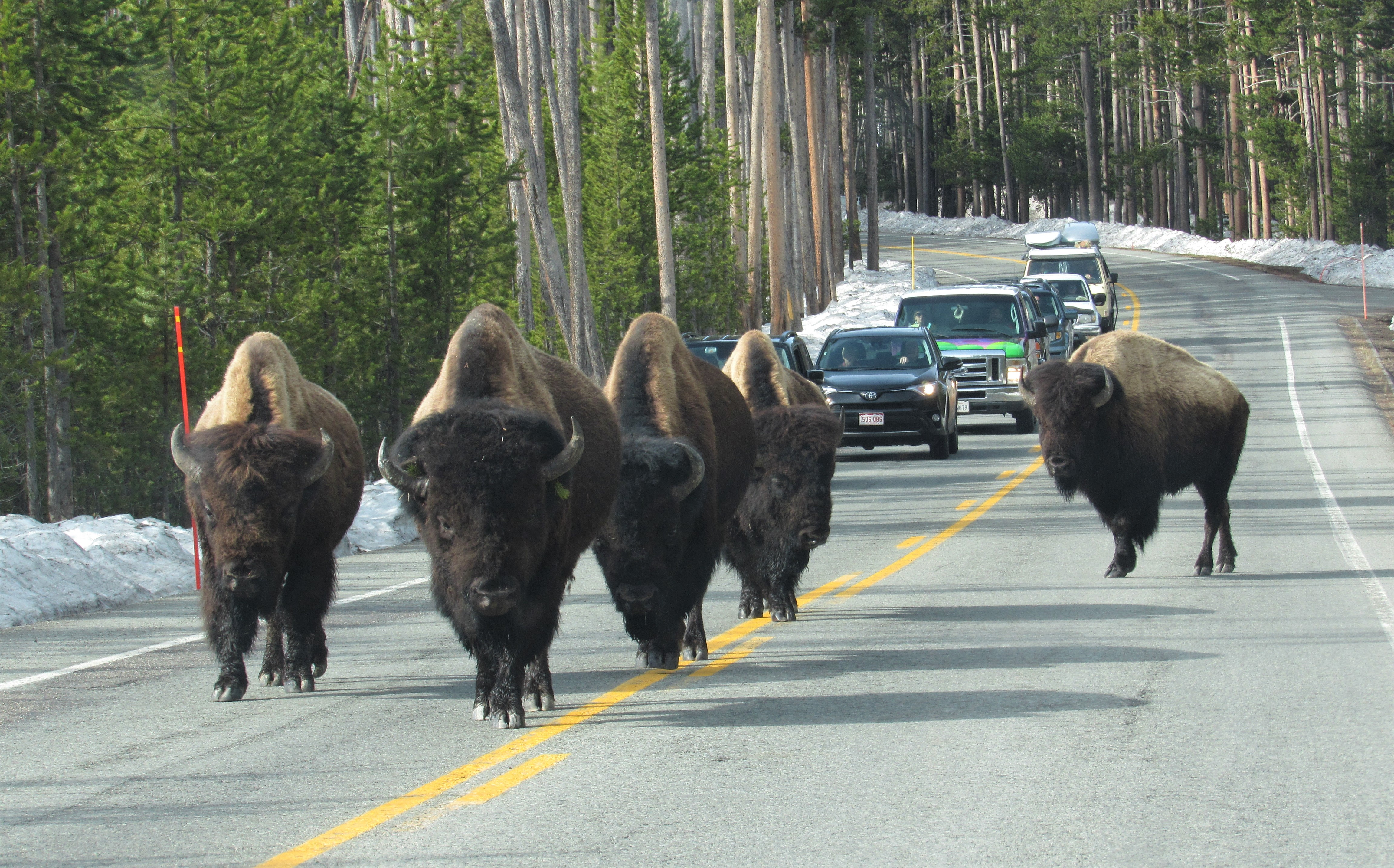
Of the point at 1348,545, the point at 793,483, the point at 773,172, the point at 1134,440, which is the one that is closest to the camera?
the point at 793,483

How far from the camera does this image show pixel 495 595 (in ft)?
22.4

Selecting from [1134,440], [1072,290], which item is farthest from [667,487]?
[1072,290]

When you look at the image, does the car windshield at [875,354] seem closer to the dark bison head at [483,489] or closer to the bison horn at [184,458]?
the bison horn at [184,458]

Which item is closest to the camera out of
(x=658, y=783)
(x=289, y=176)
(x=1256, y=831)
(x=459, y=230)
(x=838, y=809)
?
(x=1256, y=831)

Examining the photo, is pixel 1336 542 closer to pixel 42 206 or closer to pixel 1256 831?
pixel 1256 831

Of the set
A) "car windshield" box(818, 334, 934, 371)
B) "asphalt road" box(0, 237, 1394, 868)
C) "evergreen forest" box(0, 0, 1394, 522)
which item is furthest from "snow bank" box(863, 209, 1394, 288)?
"asphalt road" box(0, 237, 1394, 868)

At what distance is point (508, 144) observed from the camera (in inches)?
1085

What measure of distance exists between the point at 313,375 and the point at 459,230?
3658 mm

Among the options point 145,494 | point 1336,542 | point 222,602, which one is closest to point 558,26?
point 145,494

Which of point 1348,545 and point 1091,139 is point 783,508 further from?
point 1091,139

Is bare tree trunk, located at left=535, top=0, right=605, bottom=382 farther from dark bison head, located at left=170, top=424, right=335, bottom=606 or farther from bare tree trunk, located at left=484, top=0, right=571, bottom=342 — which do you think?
dark bison head, located at left=170, top=424, right=335, bottom=606

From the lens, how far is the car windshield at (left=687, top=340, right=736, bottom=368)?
2006 centimetres

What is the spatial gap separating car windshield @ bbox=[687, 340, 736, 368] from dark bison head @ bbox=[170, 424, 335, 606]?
1193cm

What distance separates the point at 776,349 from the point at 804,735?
519 inches
